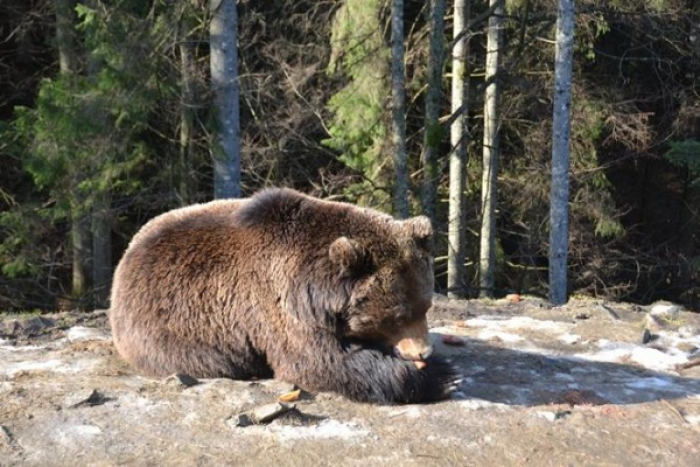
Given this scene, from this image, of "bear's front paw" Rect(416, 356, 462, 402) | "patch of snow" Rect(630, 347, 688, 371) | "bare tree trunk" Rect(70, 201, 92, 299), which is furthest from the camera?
"bare tree trunk" Rect(70, 201, 92, 299)

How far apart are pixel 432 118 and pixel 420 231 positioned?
33.7 feet

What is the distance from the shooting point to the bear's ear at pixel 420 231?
5281 mm

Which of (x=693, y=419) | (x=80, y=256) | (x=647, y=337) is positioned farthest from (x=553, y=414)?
(x=80, y=256)

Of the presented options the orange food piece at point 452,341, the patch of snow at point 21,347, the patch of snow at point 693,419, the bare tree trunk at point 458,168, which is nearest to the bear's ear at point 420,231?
the orange food piece at point 452,341

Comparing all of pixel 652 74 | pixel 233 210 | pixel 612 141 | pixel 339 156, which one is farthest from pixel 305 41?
pixel 233 210

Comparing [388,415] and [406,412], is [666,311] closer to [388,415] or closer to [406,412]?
[406,412]

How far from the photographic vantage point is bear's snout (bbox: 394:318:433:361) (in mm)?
5184

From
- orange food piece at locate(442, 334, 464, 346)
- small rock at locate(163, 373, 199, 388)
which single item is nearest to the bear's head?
small rock at locate(163, 373, 199, 388)

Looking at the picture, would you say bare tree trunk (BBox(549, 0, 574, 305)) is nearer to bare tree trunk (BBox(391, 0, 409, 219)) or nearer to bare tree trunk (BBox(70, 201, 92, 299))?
bare tree trunk (BBox(391, 0, 409, 219))

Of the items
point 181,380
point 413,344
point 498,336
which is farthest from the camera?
point 498,336

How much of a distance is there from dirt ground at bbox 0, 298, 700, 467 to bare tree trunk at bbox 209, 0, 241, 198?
5.92m

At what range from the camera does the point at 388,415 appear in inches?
194

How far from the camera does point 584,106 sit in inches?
679

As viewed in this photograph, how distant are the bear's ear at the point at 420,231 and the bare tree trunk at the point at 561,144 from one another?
7368 mm
